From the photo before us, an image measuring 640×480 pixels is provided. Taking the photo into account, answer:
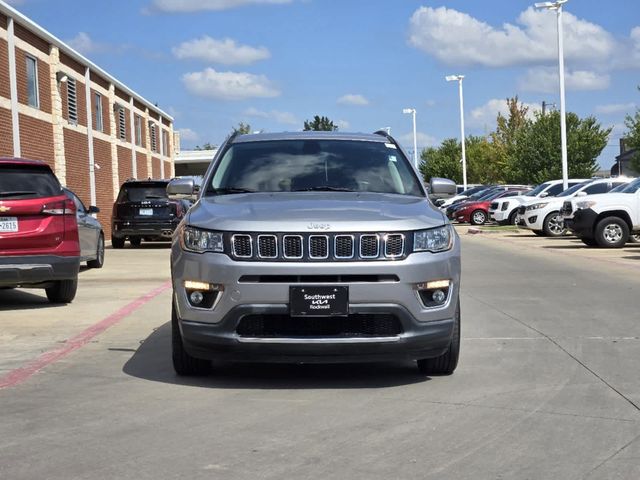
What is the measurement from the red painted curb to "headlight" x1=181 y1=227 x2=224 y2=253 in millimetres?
1722

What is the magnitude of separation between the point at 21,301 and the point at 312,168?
661 centimetres

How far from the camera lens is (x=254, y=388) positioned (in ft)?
21.2

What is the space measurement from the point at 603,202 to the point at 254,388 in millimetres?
16888

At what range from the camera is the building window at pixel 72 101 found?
3406 centimetres

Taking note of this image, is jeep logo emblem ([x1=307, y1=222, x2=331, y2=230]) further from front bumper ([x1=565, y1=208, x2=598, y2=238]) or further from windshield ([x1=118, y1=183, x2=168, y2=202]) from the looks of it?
windshield ([x1=118, y1=183, x2=168, y2=202])

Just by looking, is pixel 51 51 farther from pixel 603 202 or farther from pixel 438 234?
pixel 438 234

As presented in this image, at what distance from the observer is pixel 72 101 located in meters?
34.5

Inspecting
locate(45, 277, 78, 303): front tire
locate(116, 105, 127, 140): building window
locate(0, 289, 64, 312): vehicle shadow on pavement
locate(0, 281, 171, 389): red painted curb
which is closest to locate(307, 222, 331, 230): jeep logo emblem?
locate(0, 281, 171, 389): red painted curb

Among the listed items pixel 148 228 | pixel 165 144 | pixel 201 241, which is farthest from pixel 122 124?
pixel 201 241

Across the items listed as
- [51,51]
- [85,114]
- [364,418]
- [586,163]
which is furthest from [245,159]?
[586,163]

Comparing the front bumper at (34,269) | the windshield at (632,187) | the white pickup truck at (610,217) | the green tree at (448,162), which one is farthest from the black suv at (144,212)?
the green tree at (448,162)

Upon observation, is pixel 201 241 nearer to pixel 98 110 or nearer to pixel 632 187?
pixel 632 187

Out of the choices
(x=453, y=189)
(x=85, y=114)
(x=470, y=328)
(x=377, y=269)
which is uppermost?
(x=85, y=114)

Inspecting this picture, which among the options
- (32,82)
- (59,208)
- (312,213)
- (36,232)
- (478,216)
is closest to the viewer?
(312,213)
